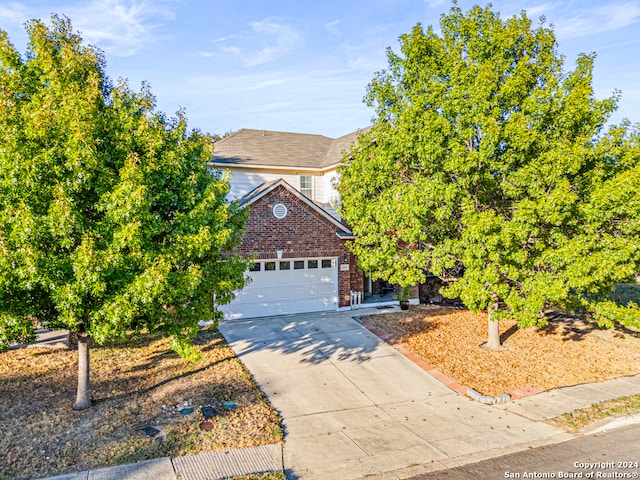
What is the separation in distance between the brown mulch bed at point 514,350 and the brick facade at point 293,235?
272cm

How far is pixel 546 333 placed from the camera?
564 inches

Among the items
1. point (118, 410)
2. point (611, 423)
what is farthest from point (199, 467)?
point (611, 423)

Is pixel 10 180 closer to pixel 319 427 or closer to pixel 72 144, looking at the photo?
pixel 72 144

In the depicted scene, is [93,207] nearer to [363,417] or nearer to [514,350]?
[363,417]

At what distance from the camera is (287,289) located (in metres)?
15.9

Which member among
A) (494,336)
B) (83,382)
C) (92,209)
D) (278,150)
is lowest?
(494,336)

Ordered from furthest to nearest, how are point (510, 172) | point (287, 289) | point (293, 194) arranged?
point (287, 289) < point (293, 194) < point (510, 172)

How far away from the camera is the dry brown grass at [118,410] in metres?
6.81

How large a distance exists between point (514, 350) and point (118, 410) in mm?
10641

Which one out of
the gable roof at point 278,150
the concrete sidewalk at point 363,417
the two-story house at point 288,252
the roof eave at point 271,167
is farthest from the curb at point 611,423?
the gable roof at point 278,150

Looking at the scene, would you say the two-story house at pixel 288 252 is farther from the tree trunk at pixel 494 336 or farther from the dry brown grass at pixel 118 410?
the tree trunk at pixel 494 336

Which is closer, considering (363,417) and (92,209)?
(92,209)

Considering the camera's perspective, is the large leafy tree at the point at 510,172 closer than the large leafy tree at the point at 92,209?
No

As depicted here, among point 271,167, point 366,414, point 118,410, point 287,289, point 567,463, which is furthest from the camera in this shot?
point 271,167
